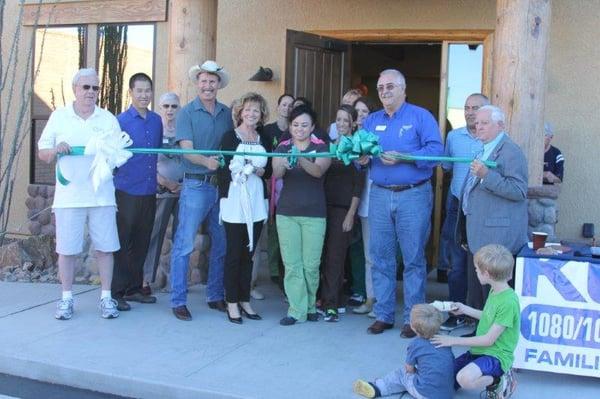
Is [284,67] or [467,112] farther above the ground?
[284,67]

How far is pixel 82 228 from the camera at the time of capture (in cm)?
573

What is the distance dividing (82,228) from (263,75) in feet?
10.8

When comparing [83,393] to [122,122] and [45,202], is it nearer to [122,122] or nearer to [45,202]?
[122,122]

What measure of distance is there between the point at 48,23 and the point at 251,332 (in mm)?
6149

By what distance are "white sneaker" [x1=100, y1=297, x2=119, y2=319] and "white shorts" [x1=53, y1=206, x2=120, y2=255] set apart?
0.41 m

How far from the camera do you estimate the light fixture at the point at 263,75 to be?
8.27 metres

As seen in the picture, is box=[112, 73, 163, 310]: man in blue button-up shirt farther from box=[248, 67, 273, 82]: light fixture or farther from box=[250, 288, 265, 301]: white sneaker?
box=[248, 67, 273, 82]: light fixture

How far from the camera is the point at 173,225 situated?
654 centimetres

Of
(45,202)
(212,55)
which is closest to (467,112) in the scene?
(212,55)

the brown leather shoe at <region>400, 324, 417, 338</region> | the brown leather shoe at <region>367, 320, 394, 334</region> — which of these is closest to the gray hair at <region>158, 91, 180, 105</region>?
the brown leather shoe at <region>367, 320, 394, 334</region>

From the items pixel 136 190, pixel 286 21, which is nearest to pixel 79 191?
pixel 136 190

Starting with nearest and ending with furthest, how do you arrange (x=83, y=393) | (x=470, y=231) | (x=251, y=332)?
(x=83, y=393)
(x=470, y=231)
(x=251, y=332)

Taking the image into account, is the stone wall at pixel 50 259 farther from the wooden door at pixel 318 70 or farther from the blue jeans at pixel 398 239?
the blue jeans at pixel 398 239

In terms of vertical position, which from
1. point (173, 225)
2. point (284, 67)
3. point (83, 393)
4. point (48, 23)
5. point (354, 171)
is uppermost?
point (48, 23)
